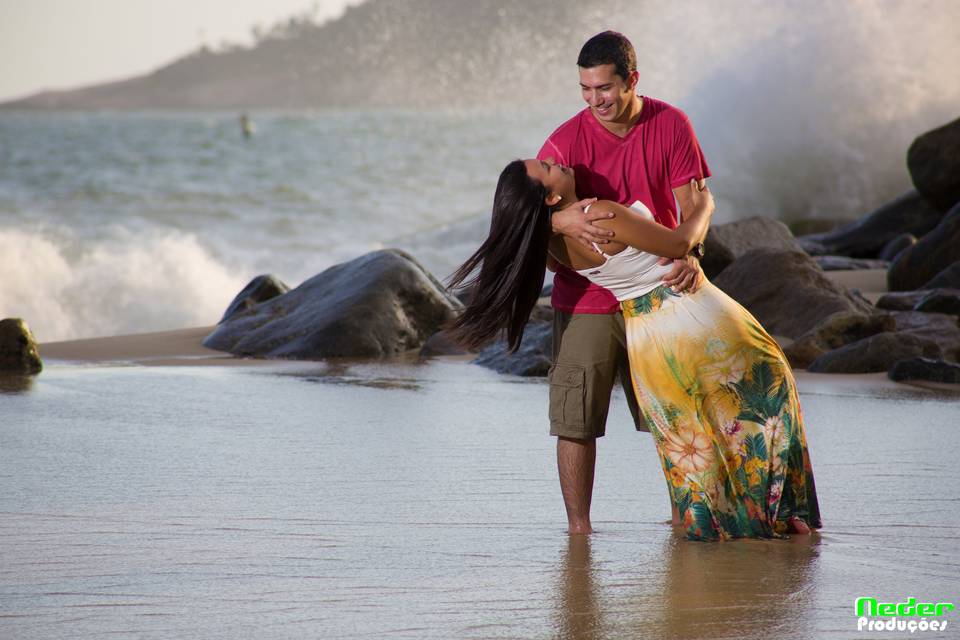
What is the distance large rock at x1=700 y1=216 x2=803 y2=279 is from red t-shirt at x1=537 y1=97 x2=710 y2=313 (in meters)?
5.98

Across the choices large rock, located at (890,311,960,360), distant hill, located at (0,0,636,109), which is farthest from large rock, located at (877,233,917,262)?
distant hill, located at (0,0,636,109)

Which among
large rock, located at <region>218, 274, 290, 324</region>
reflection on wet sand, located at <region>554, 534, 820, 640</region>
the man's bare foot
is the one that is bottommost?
reflection on wet sand, located at <region>554, 534, 820, 640</region>

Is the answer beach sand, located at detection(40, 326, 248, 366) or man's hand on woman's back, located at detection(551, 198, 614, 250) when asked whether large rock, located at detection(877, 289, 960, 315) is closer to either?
beach sand, located at detection(40, 326, 248, 366)

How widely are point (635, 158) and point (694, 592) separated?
1.39 meters

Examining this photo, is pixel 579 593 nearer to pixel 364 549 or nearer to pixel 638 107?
pixel 364 549

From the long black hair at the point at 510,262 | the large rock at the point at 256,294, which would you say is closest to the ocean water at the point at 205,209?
the large rock at the point at 256,294

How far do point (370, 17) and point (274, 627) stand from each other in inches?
3390

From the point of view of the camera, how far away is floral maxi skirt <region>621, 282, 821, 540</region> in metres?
4.03

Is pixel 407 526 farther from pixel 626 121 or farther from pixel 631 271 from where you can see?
pixel 626 121

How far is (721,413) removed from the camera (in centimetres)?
404

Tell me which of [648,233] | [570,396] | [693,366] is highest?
[648,233]

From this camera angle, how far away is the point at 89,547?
4.03 meters

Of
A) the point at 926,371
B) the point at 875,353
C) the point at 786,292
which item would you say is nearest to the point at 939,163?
the point at 786,292
